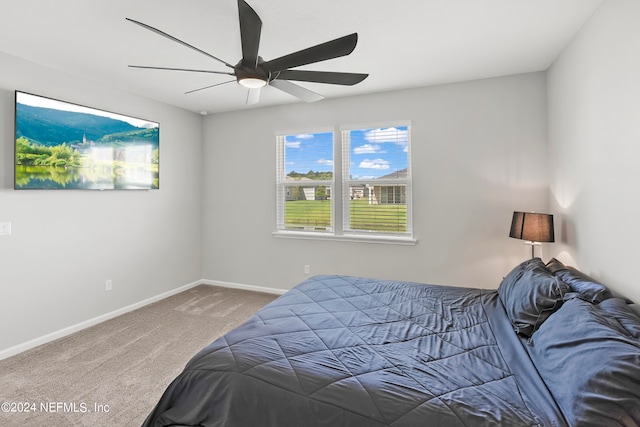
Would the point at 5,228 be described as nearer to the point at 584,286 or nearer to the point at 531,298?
→ the point at 531,298

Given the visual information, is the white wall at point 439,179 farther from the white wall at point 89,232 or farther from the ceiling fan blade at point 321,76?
the ceiling fan blade at point 321,76

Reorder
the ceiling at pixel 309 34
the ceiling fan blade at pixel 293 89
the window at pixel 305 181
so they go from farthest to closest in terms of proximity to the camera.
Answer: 1. the window at pixel 305 181
2. the ceiling fan blade at pixel 293 89
3. the ceiling at pixel 309 34

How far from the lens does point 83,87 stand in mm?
3354

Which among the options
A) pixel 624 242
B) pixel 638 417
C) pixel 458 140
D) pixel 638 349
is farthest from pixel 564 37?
pixel 638 417

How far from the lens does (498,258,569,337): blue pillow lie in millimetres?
1755

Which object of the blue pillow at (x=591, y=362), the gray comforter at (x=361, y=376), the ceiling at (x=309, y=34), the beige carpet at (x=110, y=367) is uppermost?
the ceiling at (x=309, y=34)

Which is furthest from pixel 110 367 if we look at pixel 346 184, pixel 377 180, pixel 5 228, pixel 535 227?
pixel 535 227

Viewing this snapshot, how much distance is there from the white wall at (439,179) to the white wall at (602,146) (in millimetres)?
418

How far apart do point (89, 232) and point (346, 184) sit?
3.01 metres

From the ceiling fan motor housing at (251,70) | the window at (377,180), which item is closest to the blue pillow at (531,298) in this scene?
the window at (377,180)

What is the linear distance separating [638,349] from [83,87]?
4.66 meters

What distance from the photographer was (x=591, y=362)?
118 centimetres

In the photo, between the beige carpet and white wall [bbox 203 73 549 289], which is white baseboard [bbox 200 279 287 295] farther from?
the beige carpet

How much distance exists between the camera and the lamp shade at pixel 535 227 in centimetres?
276
